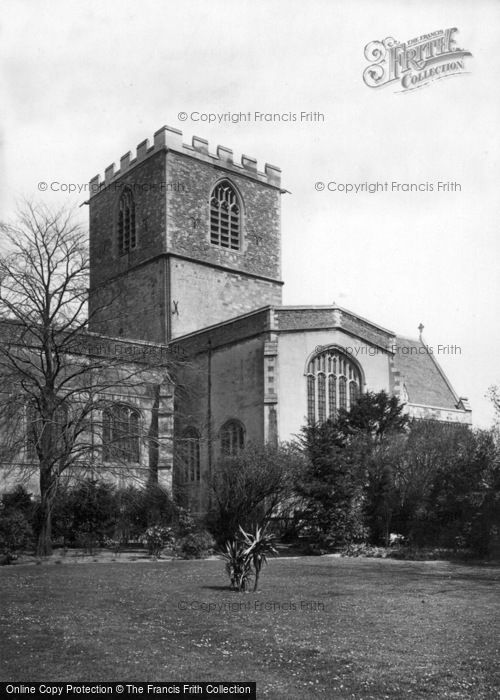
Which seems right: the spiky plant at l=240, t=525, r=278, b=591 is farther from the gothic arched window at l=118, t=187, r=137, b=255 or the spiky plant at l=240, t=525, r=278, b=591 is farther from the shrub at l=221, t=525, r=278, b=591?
the gothic arched window at l=118, t=187, r=137, b=255

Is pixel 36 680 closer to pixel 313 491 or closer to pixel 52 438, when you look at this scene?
pixel 52 438

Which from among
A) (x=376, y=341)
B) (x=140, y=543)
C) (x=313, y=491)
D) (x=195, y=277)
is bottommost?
(x=140, y=543)

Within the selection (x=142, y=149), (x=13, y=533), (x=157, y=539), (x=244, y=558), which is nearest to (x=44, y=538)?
(x=13, y=533)

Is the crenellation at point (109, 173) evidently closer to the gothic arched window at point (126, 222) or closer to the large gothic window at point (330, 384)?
the gothic arched window at point (126, 222)

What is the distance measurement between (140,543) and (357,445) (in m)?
7.41

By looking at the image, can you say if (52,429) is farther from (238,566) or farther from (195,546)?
(238,566)

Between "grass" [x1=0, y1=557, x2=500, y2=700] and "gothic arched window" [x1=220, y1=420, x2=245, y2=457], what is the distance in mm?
14839

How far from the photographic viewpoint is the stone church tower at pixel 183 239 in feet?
120

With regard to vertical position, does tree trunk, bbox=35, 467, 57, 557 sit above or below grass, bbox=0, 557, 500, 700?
above

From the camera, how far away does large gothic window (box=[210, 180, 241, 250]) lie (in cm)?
3875

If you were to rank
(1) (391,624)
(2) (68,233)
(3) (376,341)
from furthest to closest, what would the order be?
(3) (376,341)
(2) (68,233)
(1) (391,624)

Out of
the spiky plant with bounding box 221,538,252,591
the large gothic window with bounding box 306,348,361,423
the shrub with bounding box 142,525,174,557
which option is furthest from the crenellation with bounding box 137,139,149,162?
the spiky plant with bounding box 221,538,252,591

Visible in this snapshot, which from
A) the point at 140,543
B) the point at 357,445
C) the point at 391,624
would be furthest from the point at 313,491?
the point at 391,624

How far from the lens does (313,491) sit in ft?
75.6
